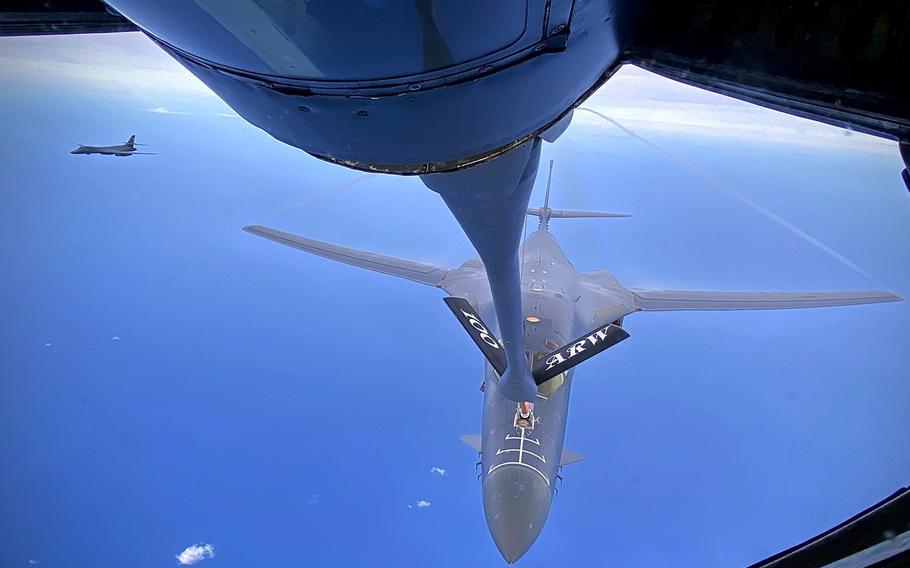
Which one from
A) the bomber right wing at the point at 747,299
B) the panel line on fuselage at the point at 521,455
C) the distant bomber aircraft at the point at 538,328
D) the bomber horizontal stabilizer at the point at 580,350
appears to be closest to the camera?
the bomber horizontal stabilizer at the point at 580,350

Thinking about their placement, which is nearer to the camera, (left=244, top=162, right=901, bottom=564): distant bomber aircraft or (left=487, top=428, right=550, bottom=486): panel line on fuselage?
(left=244, top=162, right=901, bottom=564): distant bomber aircraft

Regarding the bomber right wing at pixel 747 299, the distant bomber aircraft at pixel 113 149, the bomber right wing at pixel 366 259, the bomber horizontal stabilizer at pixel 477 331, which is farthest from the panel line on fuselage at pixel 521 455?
the distant bomber aircraft at pixel 113 149

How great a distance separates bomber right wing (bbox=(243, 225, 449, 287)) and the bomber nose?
4.84m

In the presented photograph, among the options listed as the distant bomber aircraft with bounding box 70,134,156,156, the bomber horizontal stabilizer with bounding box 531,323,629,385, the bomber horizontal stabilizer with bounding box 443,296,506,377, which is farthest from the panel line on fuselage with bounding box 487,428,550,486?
the distant bomber aircraft with bounding box 70,134,156,156

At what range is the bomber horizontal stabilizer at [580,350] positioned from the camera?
5.83 m

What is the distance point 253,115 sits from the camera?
134cm

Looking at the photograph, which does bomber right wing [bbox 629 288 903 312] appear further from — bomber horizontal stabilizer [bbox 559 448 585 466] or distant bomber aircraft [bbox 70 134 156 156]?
distant bomber aircraft [bbox 70 134 156 156]

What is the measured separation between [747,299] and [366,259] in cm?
848

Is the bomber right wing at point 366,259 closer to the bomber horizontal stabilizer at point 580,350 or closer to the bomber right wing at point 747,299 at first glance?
the bomber right wing at point 747,299

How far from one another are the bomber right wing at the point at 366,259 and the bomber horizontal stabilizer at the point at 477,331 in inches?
242

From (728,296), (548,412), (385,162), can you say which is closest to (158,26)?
(385,162)

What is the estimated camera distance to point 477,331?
20.4 feet

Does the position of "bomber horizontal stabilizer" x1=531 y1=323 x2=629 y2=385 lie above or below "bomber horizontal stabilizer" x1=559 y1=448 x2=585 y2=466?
above

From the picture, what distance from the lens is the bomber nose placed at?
9008mm
